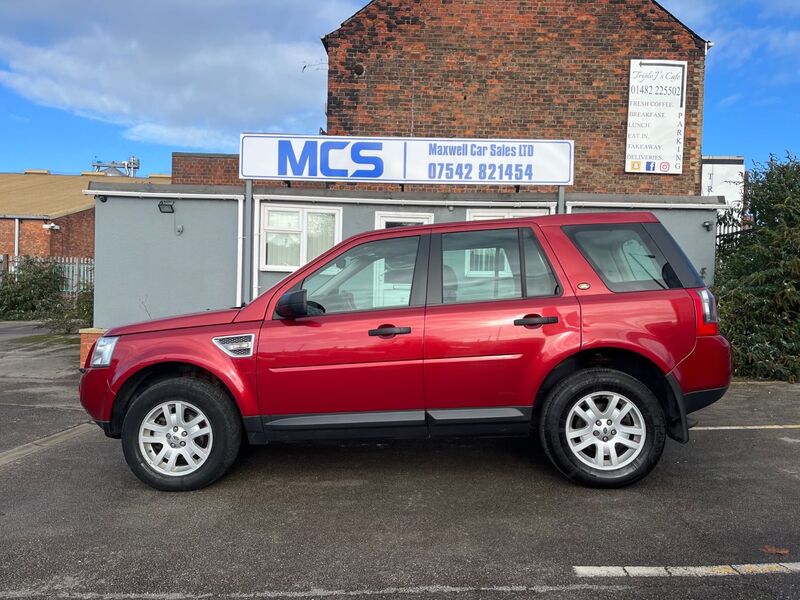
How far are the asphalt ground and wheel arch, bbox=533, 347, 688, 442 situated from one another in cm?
54

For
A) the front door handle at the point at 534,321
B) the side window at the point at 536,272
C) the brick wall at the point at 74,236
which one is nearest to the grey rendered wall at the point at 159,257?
the side window at the point at 536,272

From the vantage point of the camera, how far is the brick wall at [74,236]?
90.8 ft

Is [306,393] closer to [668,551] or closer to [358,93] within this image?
[668,551]

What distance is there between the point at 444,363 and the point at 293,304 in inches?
43.5

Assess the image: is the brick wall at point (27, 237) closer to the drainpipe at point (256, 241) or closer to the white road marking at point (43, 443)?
the drainpipe at point (256, 241)

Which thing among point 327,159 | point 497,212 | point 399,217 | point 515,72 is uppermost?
point 515,72

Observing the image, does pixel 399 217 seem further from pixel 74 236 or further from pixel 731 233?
pixel 74 236

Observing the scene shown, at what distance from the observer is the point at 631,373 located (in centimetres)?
460

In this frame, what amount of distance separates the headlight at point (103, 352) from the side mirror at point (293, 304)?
1.28 meters

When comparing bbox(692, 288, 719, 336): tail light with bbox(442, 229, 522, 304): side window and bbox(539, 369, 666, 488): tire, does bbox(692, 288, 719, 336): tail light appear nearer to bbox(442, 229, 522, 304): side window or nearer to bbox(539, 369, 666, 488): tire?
bbox(539, 369, 666, 488): tire

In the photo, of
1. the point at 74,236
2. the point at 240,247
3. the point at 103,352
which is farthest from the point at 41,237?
the point at 103,352

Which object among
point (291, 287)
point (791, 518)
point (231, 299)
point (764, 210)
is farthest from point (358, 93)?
point (791, 518)

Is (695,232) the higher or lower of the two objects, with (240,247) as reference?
higher

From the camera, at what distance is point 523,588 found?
310 cm
